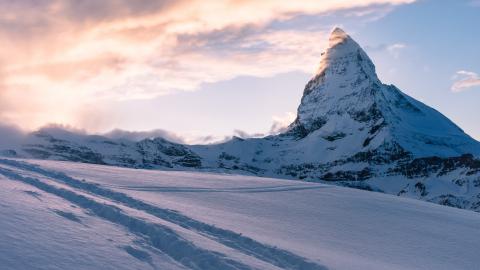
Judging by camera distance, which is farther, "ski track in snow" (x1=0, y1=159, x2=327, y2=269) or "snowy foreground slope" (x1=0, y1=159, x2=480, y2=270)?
"ski track in snow" (x1=0, y1=159, x2=327, y2=269)

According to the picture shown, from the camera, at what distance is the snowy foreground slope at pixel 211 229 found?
12.4m

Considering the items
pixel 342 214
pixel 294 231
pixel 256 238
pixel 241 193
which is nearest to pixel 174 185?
pixel 241 193

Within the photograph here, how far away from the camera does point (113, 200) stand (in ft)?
68.4

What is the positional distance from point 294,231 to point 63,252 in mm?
9145

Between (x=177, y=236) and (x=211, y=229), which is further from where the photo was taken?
(x=211, y=229)

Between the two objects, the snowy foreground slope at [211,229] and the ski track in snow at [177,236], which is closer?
the snowy foreground slope at [211,229]

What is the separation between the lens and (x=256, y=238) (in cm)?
1599

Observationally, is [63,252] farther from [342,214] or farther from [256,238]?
[342,214]

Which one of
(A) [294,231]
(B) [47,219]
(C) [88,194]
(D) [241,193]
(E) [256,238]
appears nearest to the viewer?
(B) [47,219]

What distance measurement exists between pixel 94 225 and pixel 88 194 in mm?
6662

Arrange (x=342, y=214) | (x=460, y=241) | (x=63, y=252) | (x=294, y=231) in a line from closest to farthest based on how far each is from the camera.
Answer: (x=63, y=252) < (x=294, y=231) < (x=460, y=241) < (x=342, y=214)

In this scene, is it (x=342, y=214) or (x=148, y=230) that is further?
(x=342, y=214)

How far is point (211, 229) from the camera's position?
16.7 meters

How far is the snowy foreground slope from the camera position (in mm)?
12430
